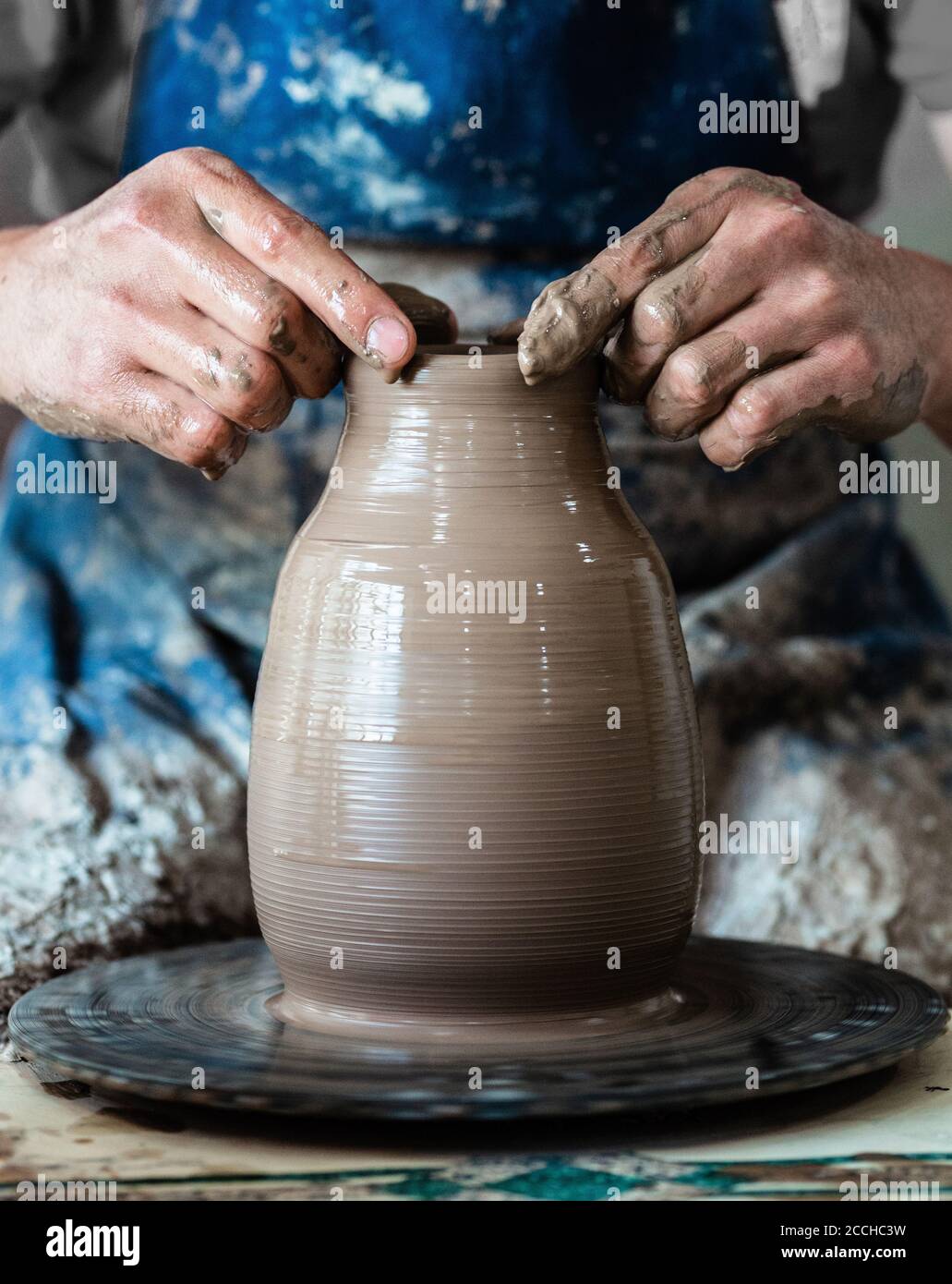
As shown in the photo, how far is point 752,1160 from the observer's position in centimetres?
94

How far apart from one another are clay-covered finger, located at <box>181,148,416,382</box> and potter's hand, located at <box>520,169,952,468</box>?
0.32 feet

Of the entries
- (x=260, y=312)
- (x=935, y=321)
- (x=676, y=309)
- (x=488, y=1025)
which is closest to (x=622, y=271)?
(x=676, y=309)

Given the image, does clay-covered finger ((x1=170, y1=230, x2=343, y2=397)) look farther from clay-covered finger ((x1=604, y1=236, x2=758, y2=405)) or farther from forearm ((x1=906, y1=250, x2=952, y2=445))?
forearm ((x1=906, y1=250, x2=952, y2=445))

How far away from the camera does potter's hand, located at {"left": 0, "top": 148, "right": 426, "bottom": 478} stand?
1.12m

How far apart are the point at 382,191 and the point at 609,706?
0.86 m

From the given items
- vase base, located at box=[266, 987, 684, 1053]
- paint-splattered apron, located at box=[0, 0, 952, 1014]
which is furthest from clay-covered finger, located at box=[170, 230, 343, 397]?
paint-splattered apron, located at box=[0, 0, 952, 1014]

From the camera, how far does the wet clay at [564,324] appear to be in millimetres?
1080

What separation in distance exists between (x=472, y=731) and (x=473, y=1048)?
21 cm

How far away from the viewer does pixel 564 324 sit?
3.57ft

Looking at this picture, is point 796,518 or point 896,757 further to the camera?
point 796,518

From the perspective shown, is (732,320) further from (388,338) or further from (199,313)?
(199,313)

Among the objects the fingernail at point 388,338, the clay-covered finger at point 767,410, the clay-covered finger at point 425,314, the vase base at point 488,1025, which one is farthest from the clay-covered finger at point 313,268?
the vase base at point 488,1025

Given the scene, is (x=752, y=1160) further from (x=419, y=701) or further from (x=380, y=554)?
(x=380, y=554)
